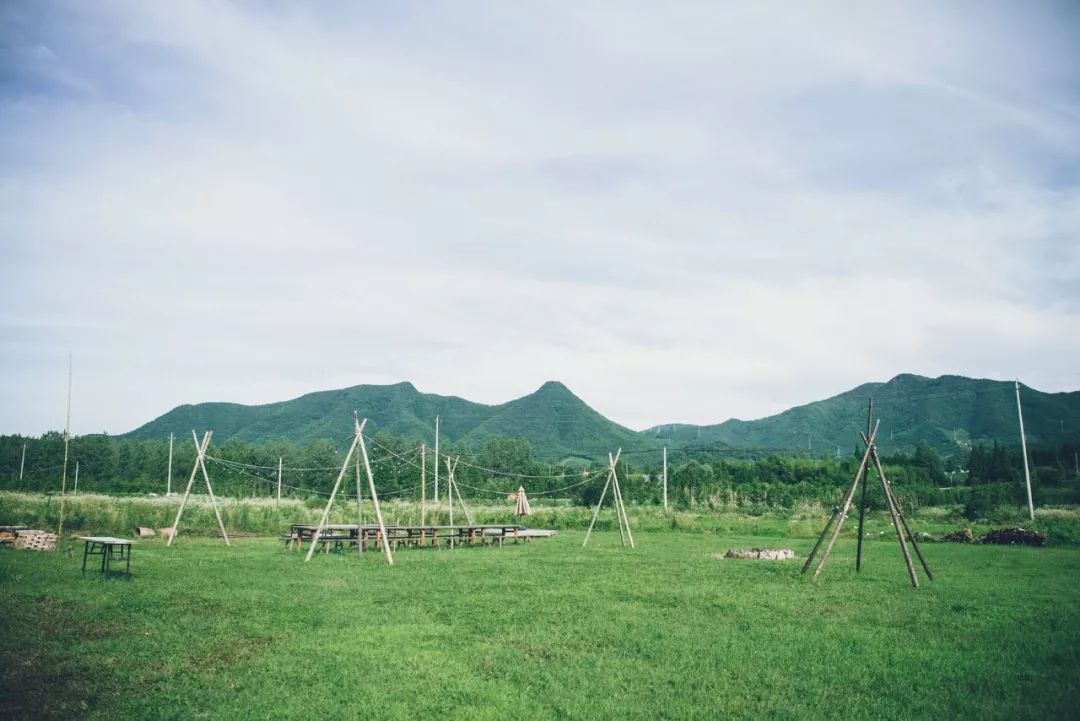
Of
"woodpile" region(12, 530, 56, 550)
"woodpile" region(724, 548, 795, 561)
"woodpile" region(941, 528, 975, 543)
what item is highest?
"woodpile" region(12, 530, 56, 550)

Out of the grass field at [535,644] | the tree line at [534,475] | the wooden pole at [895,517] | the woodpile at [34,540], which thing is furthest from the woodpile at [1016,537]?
the woodpile at [34,540]

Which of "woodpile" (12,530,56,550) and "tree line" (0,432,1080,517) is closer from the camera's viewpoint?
"woodpile" (12,530,56,550)

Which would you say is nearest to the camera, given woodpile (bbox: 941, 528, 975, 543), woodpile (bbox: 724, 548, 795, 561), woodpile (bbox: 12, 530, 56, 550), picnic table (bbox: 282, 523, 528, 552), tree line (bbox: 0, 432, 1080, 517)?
woodpile (bbox: 12, 530, 56, 550)

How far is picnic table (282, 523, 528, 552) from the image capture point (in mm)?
23859

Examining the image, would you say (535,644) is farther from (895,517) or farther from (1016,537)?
(1016,537)

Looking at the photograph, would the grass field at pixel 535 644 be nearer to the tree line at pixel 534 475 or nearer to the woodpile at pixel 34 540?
the woodpile at pixel 34 540

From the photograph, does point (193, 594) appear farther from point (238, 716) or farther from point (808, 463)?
point (808, 463)

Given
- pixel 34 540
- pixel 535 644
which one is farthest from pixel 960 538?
pixel 34 540

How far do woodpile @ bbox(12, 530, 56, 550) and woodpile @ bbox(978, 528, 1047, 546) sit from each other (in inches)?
1298

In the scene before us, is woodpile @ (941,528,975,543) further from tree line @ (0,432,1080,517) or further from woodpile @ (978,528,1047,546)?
tree line @ (0,432,1080,517)

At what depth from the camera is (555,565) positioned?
768 inches

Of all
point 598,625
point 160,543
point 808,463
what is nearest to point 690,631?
point 598,625

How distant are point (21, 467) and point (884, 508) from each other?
9955 centimetres

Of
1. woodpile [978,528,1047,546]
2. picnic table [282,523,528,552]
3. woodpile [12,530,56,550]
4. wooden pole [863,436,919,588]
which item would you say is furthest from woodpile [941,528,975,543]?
woodpile [12,530,56,550]
